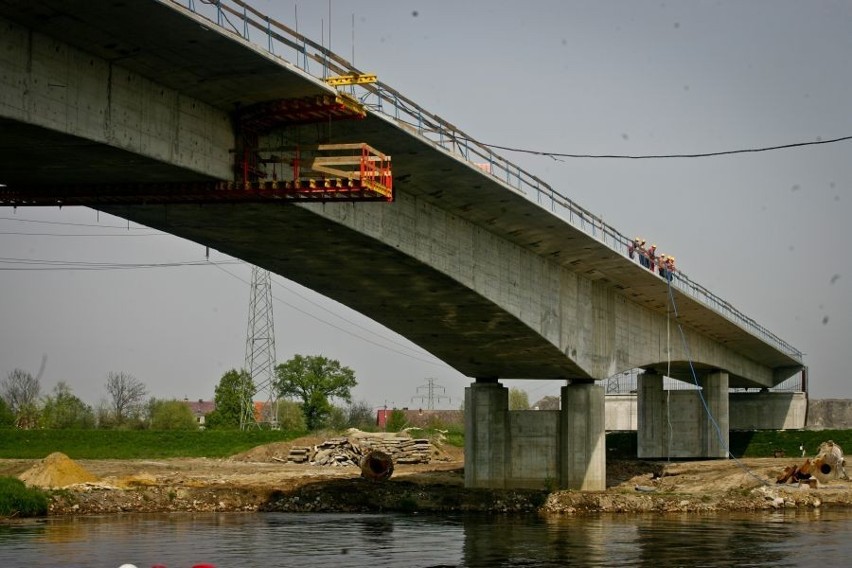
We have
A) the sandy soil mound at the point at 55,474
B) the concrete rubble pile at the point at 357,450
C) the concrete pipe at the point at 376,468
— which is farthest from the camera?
the concrete rubble pile at the point at 357,450

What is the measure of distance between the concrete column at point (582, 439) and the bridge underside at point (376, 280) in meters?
1.03

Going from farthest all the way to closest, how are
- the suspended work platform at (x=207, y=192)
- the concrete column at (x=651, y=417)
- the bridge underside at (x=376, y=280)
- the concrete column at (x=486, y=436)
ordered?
the concrete column at (x=651, y=417)
the concrete column at (x=486, y=436)
the bridge underside at (x=376, y=280)
the suspended work platform at (x=207, y=192)

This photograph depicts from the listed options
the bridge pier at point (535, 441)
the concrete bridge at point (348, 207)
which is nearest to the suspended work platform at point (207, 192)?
the concrete bridge at point (348, 207)

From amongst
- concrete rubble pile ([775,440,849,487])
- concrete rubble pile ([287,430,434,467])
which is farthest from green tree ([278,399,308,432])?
concrete rubble pile ([775,440,849,487])

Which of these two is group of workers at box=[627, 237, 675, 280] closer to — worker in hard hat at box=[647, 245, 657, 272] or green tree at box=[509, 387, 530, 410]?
worker in hard hat at box=[647, 245, 657, 272]

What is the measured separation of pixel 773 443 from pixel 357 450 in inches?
1015

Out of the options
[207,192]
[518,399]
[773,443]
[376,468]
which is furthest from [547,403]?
[207,192]

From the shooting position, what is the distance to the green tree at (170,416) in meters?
113

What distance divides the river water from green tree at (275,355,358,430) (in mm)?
90349

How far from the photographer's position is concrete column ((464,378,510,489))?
47.5 m

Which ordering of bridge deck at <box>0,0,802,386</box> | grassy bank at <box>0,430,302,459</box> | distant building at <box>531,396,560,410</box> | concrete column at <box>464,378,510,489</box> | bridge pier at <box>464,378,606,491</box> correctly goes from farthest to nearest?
distant building at <box>531,396,560,410</box> → grassy bank at <box>0,430,302,459</box> → concrete column at <box>464,378,510,489</box> → bridge pier at <box>464,378,606,491</box> → bridge deck at <box>0,0,802,386</box>

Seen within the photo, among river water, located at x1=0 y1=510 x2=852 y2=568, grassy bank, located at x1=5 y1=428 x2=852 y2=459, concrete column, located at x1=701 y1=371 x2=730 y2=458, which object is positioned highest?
concrete column, located at x1=701 y1=371 x2=730 y2=458

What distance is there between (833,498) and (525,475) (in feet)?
37.7

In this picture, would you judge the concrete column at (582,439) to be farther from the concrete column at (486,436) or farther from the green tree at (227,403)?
the green tree at (227,403)
